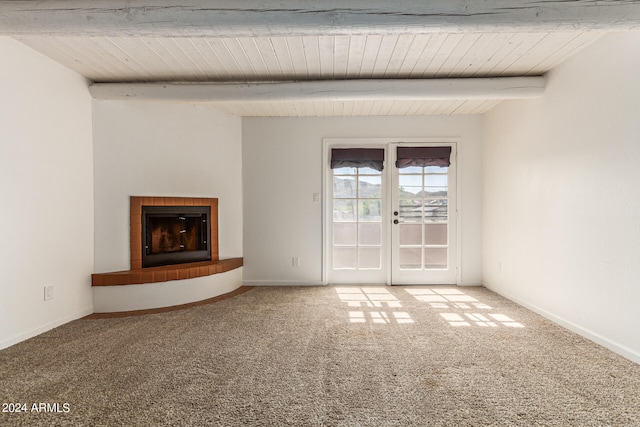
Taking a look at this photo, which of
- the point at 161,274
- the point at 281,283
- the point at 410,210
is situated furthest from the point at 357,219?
the point at 161,274

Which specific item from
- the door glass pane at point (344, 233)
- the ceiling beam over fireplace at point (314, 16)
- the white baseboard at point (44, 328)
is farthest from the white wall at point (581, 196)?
the white baseboard at point (44, 328)

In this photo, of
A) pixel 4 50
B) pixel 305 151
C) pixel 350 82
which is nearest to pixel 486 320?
pixel 350 82

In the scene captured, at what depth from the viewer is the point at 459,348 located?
2410mm

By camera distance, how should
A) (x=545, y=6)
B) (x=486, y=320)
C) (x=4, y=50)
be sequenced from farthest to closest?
1. (x=486, y=320)
2. (x=4, y=50)
3. (x=545, y=6)

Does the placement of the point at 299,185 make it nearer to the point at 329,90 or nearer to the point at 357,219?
the point at 357,219

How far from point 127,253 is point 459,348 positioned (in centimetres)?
340

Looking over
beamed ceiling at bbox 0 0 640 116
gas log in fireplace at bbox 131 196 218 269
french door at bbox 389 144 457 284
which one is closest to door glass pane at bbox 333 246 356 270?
french door at bbox 389 144 457 284

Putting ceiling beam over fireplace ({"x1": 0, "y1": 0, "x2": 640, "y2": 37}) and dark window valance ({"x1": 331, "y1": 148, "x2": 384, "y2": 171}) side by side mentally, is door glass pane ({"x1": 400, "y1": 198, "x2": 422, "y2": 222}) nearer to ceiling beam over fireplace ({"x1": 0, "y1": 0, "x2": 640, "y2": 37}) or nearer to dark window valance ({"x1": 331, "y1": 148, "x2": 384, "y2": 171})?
dark window valance ({"x1": 331, "y1": 148, "x2": 384, "y2": 171})

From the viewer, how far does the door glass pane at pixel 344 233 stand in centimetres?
448

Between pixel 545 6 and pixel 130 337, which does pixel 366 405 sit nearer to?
pixel 130 337

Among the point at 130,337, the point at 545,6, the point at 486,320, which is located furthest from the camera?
the point at 486,320

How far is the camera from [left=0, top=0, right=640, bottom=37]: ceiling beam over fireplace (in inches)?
73.3

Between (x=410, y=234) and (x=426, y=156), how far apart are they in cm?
110

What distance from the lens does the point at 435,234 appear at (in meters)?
4.46
